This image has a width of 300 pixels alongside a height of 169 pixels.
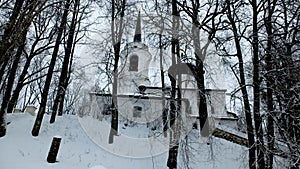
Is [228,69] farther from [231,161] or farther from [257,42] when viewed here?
[231,161]

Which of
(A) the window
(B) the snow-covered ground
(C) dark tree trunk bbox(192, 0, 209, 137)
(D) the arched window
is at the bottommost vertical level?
(B) the snow-covered ground

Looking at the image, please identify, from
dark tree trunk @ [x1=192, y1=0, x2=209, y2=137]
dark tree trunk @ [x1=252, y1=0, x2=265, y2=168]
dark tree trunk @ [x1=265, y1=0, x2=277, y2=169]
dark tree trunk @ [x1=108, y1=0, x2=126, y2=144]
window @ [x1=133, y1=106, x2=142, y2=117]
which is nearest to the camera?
dark tree trunk @ [x1=265, y1=0, x2=277, y2=169]

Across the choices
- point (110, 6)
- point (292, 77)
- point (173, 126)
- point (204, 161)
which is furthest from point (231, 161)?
point (110, 6)

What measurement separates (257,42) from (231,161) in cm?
605

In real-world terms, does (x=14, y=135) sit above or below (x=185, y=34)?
below

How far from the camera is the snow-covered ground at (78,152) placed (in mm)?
8366

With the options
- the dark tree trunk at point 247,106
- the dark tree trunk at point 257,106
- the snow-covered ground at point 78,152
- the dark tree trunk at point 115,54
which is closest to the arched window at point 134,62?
the dark tree trunk at point 115,54

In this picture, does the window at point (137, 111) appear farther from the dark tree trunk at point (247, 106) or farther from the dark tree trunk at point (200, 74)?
the dark tree trunk at point (247, 106)

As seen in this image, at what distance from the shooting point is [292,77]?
5.45 m

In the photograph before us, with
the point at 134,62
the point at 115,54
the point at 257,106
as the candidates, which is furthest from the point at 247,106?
the point at 134,62

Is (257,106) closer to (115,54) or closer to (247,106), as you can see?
(247,106)

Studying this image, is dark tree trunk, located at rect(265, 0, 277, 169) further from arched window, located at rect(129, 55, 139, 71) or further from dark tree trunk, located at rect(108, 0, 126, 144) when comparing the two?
arched window, located at rect(129, 55, 139, 71)

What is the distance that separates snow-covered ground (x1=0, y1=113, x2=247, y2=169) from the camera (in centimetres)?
837

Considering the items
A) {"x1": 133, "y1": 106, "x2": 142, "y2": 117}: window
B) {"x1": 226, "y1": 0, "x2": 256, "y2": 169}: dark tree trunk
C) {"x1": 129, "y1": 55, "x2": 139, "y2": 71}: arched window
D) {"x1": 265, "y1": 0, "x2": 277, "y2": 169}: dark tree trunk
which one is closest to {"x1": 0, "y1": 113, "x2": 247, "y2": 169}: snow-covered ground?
{"x1": 226, "y1": 0, "x2": 256, "y2": 169}: dark tree trunk
